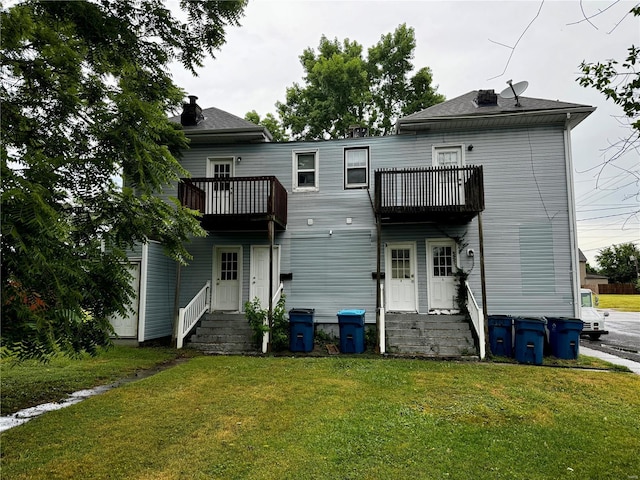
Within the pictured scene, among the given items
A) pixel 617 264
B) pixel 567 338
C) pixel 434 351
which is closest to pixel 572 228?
pixel 567 338

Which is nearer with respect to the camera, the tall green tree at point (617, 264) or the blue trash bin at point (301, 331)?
the blue trash bin at point (301, 331)

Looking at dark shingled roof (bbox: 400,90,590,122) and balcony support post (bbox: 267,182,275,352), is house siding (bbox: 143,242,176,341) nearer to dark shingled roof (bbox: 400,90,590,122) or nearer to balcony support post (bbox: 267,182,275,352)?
balcony support post (bbox: 267,182,275,352)

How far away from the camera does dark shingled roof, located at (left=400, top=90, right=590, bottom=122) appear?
32.8 feet

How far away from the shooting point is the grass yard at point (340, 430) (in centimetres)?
323

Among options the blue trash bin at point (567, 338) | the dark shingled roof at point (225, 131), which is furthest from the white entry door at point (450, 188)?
the dark shingled roof at point (225, 131)

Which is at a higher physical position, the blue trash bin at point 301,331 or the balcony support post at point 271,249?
the balcony support post at point 271,249

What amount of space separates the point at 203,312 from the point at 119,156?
7.72 m

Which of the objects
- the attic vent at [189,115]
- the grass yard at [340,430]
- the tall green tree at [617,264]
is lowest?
the grass yard at [340,430]

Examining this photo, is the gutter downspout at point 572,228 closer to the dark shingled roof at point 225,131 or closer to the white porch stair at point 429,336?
the white porch stair at point 429,336

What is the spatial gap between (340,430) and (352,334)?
4964mm

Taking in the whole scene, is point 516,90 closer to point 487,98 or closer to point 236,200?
point 487,98

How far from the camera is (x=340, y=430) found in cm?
406

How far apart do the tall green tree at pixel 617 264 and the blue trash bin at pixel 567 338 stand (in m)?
48.7

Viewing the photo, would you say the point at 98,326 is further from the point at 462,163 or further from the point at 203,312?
the point at 462,163
